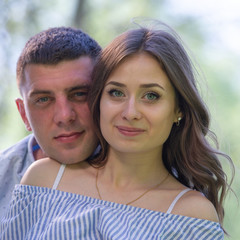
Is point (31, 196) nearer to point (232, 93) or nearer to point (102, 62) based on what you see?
point (102, 62)

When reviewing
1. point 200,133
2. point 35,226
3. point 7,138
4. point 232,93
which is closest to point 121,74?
point 200,133

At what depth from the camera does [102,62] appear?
7.39 ft

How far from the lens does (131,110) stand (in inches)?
81.3

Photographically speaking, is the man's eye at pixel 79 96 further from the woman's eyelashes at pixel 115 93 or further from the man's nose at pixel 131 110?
the man's nose at pixel 131 110

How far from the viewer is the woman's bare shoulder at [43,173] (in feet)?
7.78

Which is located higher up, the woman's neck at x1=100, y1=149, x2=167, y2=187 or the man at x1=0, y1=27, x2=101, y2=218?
the man at x1=0, y1=27, x2=101, y2=218

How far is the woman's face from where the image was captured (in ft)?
6.86

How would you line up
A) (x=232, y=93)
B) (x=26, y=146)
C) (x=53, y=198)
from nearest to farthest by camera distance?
(x=53, y=198), (x=26, y=146), (x=232, y=93)

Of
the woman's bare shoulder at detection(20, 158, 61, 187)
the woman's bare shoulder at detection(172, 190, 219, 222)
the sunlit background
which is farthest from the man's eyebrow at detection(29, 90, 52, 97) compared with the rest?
the sunlit background

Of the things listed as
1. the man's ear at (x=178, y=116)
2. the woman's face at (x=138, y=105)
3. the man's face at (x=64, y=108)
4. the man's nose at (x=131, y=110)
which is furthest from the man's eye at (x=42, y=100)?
the man's ear at (x=178, y=116)

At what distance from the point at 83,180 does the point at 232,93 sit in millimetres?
4321

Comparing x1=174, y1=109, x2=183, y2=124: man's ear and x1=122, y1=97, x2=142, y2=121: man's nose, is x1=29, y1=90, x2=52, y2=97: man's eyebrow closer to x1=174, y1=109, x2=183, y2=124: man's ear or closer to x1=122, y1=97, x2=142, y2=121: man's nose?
x1=122, y1=97, x2=142, y2=121: man's nose

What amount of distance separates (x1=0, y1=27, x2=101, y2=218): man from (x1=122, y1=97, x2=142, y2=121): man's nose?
13.9 inches

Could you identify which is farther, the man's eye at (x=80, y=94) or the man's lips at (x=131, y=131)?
the man's eye at (x=80, y=94)
